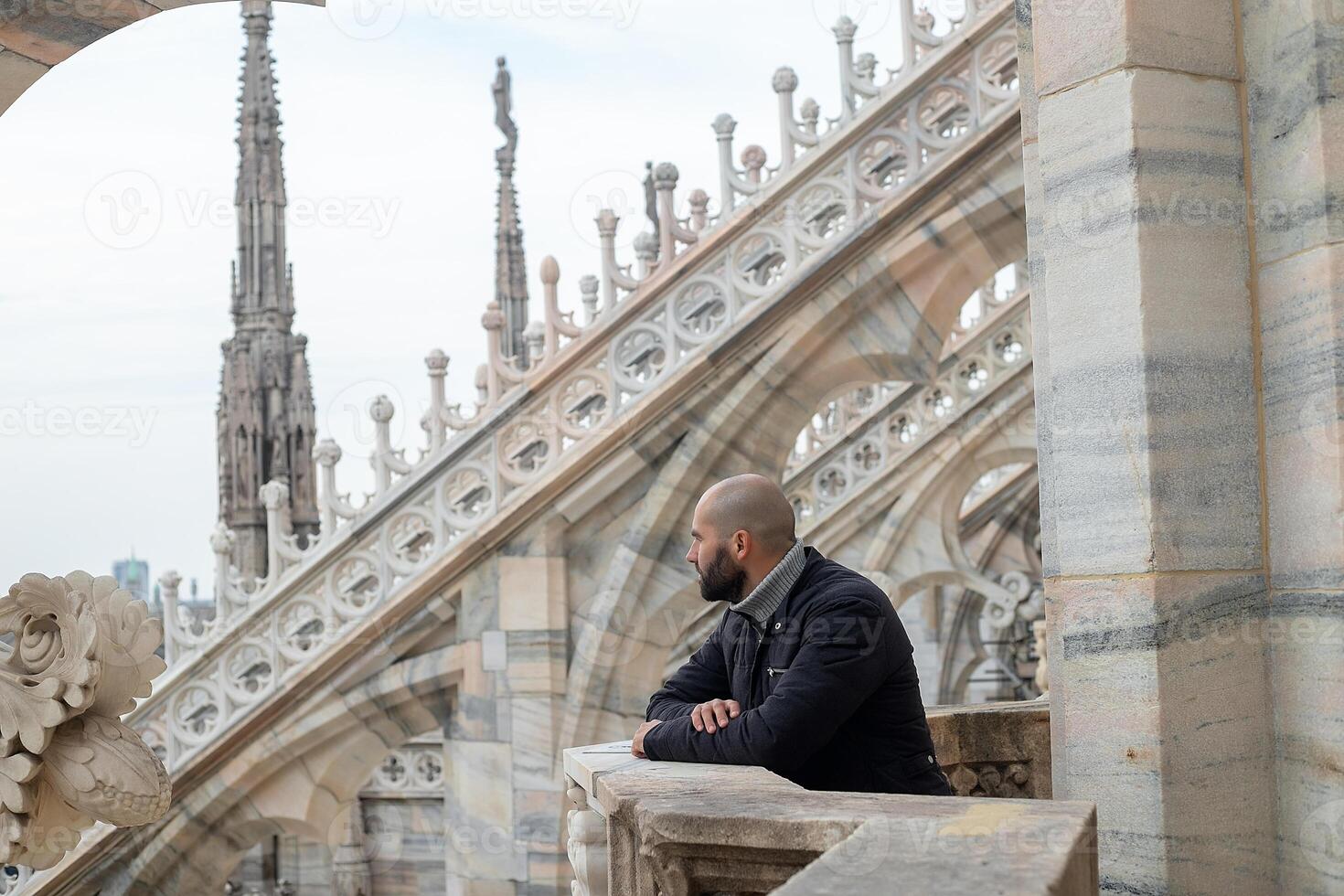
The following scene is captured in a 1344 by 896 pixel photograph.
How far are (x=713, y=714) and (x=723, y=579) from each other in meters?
0.28

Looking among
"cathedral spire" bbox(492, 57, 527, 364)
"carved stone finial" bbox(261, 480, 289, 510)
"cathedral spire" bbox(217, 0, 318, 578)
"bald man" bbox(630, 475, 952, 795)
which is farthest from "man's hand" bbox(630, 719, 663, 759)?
"cathedral spire" bbox(492, 57, 527, 364)

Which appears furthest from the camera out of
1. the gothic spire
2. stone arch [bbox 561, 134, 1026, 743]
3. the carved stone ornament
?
the gothic spire

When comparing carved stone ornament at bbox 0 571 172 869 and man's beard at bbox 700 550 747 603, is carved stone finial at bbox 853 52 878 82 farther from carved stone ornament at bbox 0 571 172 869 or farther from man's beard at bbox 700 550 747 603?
carved stone ornament at bbox 0 571 172 869

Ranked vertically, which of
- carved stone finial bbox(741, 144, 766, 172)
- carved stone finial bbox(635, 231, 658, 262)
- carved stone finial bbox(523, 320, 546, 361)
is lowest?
carved stone finial bbox(523, 320, 546, 361)

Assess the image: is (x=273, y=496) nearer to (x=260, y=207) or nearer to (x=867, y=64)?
(x=867, y=64)

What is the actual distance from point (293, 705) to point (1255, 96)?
6121 millimetres

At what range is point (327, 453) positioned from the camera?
7.79 metres

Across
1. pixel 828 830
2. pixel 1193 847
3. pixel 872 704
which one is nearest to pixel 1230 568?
pixel 1193 847

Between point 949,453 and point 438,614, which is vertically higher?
point 949,453

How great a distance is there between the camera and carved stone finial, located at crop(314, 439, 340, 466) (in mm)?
7758

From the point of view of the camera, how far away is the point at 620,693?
7.82 m

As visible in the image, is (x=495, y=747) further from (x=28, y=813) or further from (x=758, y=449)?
(x=28, y=813)

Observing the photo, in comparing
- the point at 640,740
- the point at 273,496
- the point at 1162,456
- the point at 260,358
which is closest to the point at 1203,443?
the point at 1162,456

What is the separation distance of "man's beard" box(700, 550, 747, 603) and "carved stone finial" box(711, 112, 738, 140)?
479cm
